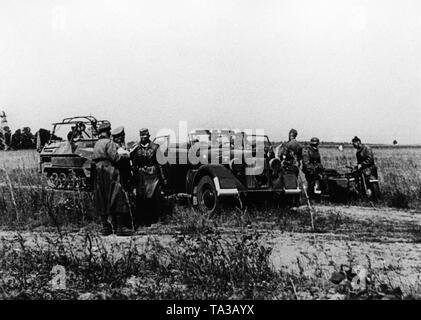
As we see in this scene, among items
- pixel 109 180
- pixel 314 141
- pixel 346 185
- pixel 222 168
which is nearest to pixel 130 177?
pixel 109 180

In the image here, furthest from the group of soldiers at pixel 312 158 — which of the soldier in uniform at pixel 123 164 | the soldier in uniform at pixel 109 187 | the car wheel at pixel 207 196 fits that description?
the soldier in uniform at pixel 109 187

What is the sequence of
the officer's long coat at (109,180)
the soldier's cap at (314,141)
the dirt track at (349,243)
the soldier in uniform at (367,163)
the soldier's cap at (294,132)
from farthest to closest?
1. the soldier's cap at (294,132)
2. the soldier's cap at (314,141)
3. the soldier in uniform at (367,163)
4. the officer's long coat at (109,180)
5. the dirt track at (349,243)

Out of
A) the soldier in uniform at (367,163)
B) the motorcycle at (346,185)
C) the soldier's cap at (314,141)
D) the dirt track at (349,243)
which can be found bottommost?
the dirt track at (349,243)

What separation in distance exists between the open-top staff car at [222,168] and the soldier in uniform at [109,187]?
71.2 inches

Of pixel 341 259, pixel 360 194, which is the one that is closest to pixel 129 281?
pixel 341 259

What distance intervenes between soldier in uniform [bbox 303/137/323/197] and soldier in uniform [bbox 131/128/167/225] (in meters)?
4.13

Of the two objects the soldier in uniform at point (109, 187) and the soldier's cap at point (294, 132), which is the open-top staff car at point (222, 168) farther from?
the soldier's cap at point (294, 132)

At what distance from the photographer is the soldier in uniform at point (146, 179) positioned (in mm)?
8312

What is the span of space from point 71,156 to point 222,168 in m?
7.85

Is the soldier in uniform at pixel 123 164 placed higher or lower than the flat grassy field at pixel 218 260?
higher

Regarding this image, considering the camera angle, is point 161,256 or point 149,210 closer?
point 161,256

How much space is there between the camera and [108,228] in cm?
726
